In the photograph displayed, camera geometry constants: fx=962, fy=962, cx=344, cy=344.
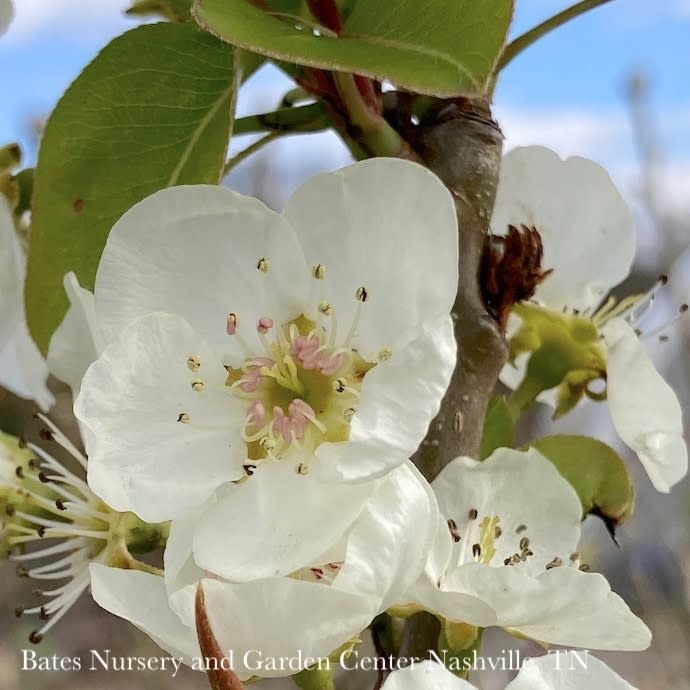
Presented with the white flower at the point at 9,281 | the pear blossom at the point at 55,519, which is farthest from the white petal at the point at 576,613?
the white flower at the point at 9,281

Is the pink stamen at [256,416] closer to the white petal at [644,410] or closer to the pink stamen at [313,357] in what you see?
the pink stamen at [313,357]

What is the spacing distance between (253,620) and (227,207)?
18 centimetres

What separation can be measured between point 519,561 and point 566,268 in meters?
0.25

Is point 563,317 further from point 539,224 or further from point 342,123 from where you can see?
point 342,123

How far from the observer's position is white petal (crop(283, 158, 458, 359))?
396 millimetres

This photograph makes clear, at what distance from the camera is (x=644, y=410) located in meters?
0.54

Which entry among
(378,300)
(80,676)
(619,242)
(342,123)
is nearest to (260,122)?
(342,123)

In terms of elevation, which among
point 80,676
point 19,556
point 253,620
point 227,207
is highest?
point 227,207

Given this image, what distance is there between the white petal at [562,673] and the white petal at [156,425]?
0.16m

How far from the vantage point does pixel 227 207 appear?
423mm

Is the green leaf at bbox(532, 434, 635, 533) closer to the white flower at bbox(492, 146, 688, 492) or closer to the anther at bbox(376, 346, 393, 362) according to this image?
the white flower at bbox(492, 146, 688, 492)

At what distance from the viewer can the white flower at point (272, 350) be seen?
37 cm

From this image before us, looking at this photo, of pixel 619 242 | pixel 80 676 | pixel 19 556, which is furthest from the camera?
pixel 80 676

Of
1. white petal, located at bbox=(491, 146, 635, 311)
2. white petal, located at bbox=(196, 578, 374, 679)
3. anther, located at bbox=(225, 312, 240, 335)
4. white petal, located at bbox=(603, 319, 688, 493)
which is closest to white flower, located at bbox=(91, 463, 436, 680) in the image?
white petal, located at bbox=(196, 578, 374, 679)
